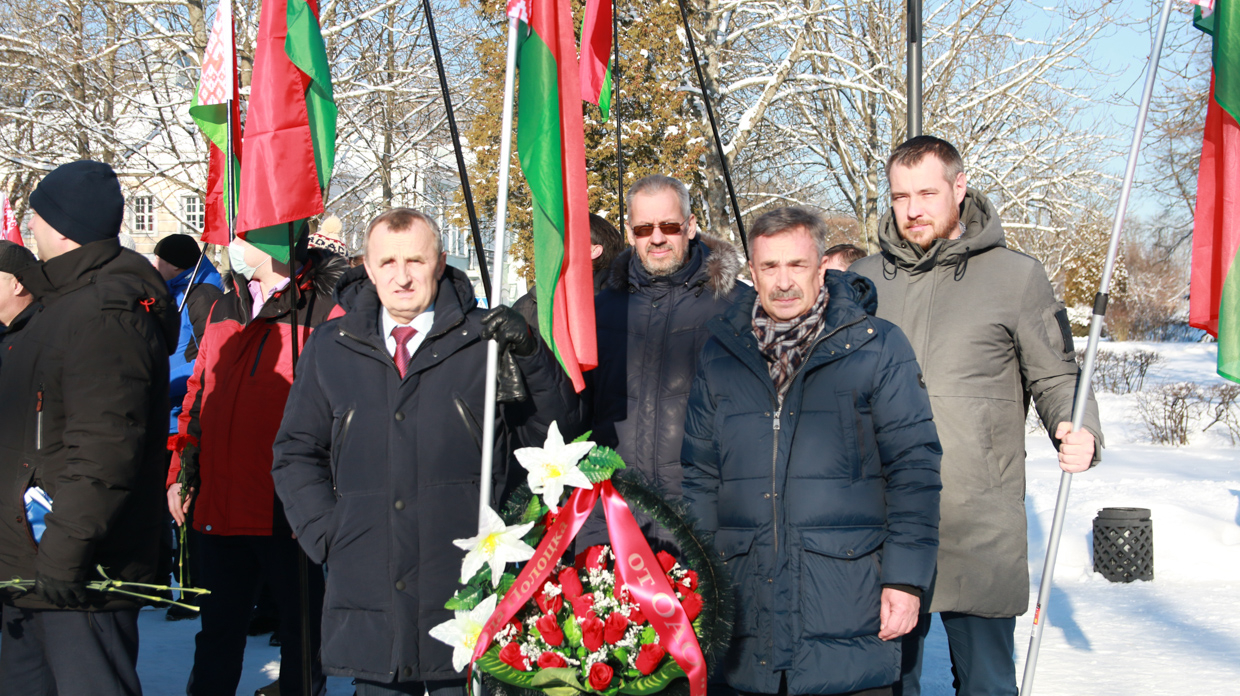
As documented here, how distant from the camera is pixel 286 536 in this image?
13.9 feet

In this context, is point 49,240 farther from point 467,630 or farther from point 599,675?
point 599,675

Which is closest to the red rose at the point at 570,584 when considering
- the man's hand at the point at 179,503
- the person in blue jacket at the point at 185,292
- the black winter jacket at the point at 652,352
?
the black winter jacket at the point at 652,352

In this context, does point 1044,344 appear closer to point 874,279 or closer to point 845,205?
point 874,279

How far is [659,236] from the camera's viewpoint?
387 centimetres

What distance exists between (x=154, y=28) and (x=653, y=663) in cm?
1785

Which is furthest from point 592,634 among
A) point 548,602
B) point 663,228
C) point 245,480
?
point 245,480

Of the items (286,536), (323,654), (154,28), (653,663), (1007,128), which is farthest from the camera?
(1007,128)

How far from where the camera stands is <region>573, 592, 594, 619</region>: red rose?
2508 millimetres

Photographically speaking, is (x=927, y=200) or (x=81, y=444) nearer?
(x=81, y=444)

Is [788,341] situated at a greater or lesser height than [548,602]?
greater

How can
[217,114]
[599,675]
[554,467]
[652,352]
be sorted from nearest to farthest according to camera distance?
Answer: [599,675] → [554,467] → [652,352] → [217,114]

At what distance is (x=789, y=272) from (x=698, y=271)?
37.0 inches

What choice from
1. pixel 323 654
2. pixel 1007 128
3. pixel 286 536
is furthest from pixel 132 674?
pixel 1007 128

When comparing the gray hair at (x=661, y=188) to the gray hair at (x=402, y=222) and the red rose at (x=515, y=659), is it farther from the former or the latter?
the red rose at (x=515, y=659)
